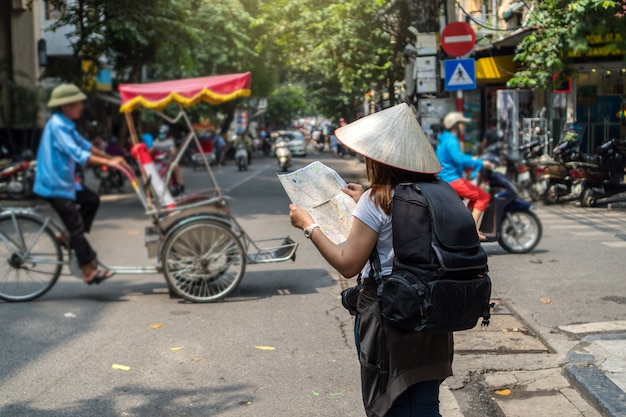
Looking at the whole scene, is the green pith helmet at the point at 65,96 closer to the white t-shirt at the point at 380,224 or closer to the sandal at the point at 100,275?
the sandal at the point at 100,275

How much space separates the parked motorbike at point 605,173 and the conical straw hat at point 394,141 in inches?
495

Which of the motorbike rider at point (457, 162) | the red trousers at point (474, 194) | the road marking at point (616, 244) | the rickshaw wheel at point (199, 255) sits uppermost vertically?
the motorbike rider at point (457, 162)

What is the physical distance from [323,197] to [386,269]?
1.85ft

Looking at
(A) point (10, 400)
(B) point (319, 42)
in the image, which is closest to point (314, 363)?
(A) point (10, 400)

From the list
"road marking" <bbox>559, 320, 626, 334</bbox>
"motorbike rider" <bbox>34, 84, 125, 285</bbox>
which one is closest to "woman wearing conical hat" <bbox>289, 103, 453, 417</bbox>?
"road marking" <bbox>559, 320, 626, 334</bbox>

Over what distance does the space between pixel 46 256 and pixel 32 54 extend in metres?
17.6

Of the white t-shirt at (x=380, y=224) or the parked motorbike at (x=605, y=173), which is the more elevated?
the white t-shirt at (x=380, y=224)

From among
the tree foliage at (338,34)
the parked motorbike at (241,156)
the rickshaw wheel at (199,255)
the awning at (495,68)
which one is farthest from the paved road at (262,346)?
the parked motorbike at (241,156)

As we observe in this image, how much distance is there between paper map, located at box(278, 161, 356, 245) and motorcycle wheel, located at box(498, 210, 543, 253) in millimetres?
6971

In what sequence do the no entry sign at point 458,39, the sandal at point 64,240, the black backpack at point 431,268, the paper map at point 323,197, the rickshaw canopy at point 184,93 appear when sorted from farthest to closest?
the no entry sign at point 458,39 < the rickshaw canopy at point 184,93 < the sandal at point 64,240 < the paper map at point 323,197 < the black backpack at point 431,268

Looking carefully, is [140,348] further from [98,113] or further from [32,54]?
[98,113]

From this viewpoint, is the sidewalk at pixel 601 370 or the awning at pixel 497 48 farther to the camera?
the awning at pixel 497 48

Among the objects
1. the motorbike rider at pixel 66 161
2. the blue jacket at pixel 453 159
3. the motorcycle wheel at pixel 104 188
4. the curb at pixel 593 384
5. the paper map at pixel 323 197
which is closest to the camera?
the paper map at pixel 323 197

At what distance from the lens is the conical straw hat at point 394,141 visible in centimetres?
315
